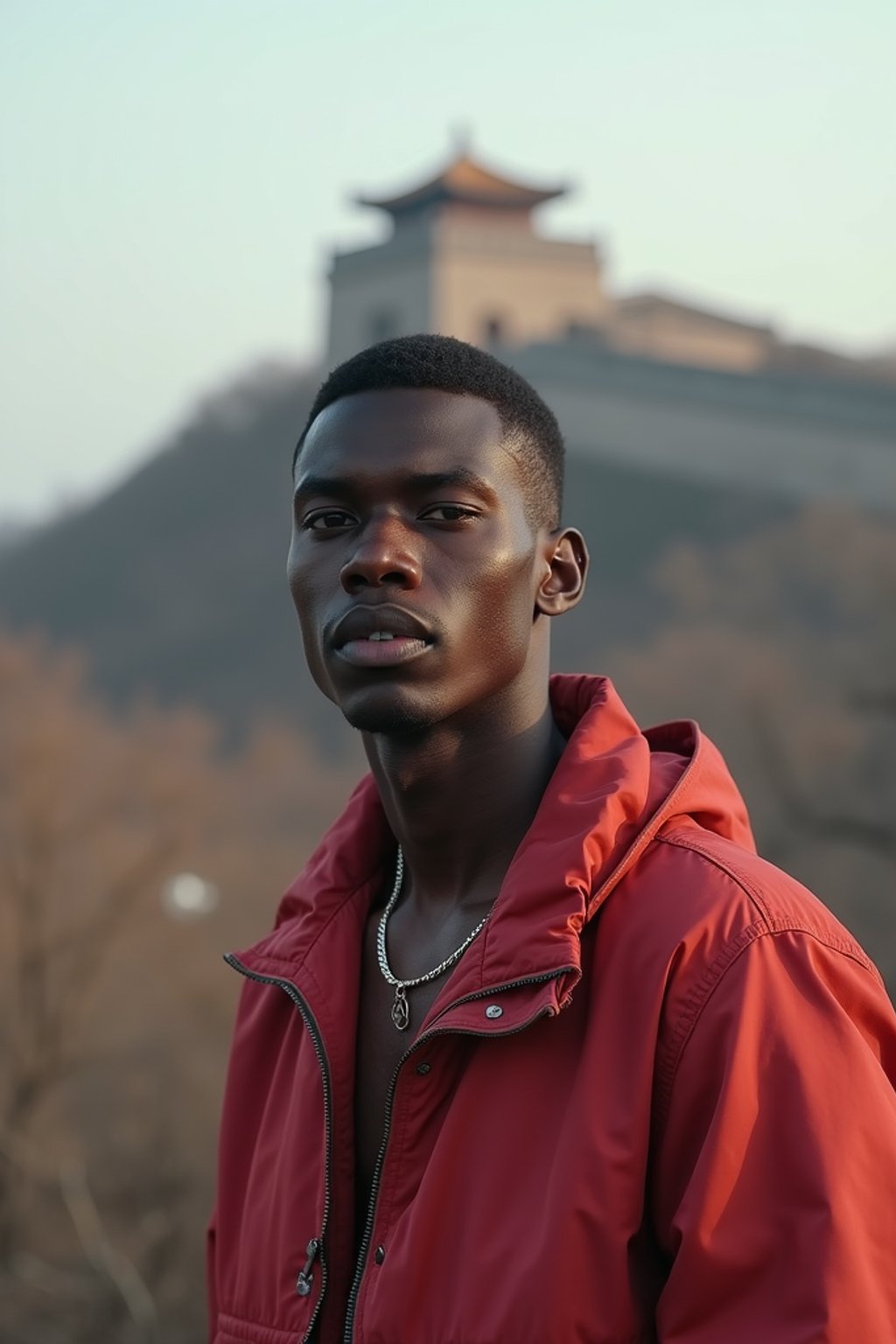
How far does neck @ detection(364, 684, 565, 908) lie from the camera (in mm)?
1658

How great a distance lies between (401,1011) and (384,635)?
0.40m

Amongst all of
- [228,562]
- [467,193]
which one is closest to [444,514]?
[228,562]

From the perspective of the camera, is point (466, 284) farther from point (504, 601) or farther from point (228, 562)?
point (504, 601)

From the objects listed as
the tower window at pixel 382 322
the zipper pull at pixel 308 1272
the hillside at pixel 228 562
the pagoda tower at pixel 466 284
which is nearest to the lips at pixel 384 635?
the zipper pull at pixel 308 1272

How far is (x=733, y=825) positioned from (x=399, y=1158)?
0.44 meters

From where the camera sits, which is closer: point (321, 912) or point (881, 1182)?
point (881, 1182)

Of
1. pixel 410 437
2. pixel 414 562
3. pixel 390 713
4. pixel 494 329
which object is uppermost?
pixel 410 437

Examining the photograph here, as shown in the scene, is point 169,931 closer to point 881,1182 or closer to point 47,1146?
point 47,1146

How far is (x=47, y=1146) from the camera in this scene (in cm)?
1245

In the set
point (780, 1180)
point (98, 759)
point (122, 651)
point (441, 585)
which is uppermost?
point (441, 585)

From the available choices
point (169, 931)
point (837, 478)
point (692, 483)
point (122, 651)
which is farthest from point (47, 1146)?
point (122, 651)

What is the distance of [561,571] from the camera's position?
1.72 m

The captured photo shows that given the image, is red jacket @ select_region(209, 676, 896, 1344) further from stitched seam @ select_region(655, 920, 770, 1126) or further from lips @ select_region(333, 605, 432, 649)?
lips @ select_region(333, 605, 432, 649)

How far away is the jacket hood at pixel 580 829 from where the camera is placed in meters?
1.42
